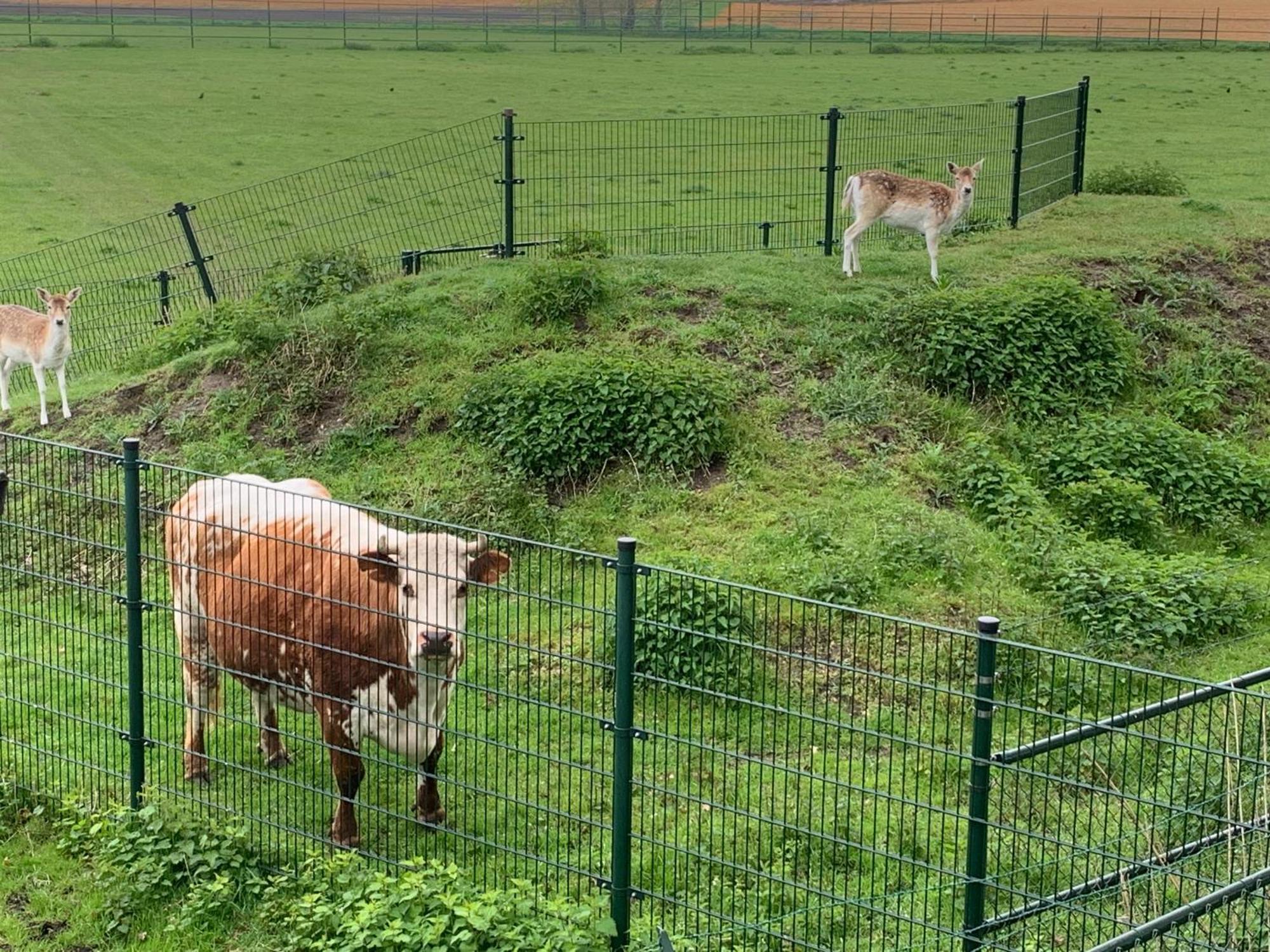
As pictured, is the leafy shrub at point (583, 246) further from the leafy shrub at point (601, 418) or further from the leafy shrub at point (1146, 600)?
the leafy shrub at point (1146, 600)

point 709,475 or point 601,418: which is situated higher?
point 601,418

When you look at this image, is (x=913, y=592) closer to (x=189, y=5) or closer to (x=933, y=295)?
(x=933, y=295)

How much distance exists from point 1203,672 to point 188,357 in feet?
33.4

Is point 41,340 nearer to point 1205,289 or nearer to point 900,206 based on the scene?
point 900,206

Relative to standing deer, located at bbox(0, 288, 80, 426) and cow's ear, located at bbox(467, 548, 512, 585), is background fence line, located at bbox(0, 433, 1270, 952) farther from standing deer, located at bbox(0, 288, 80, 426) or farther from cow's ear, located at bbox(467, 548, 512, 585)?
standing deer, located at bbox(0, 288, 80, 426)

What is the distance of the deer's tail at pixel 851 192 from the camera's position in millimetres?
17750

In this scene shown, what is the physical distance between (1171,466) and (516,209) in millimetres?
9556

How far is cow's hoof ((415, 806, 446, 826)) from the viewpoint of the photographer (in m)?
8.87

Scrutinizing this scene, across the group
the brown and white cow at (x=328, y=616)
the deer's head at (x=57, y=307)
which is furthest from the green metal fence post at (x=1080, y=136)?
the brown and white cow at (x=328, y=616)

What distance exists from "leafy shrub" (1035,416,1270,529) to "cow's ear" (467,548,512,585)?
6872mm

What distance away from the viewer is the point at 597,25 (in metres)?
75.2

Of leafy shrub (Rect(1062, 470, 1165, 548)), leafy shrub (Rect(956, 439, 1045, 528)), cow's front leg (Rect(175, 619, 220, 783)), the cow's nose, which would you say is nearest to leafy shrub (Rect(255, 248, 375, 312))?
leafy shrub (Rect(956, 439, 1045, 528))

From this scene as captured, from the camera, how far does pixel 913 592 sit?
1185 cm

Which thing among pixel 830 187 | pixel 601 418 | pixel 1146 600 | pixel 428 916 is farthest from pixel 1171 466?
pixel 428 916
